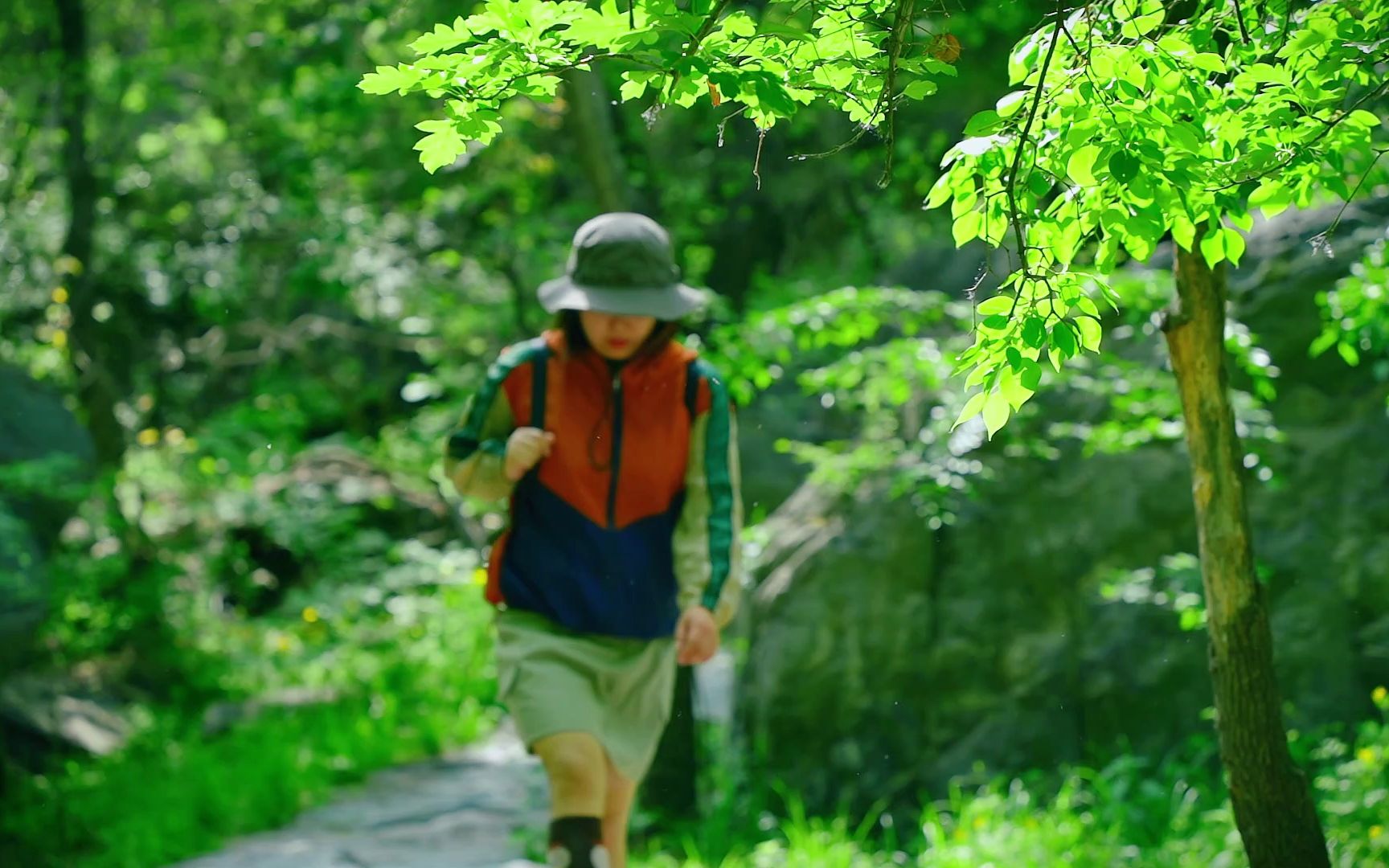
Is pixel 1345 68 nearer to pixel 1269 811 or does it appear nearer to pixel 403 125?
pixel 1269 811

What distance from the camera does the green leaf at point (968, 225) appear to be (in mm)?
2107

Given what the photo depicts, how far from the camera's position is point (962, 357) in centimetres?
201

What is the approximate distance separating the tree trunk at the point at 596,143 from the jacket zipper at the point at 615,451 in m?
2.26

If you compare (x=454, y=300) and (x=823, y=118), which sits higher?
(x=823, y=118)

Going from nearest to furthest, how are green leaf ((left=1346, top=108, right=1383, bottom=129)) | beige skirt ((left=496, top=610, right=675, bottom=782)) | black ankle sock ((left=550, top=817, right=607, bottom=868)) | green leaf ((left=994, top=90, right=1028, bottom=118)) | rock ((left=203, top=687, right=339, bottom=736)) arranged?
1. green leaf ((left=994, top=90, right=1028, bottom=118))
2. green leaf ((left=1346, top=108, right=1383, bottom=129))
3. black ankle sock ((left=550, top=817, right=607, bottom=868))
4. beige skirt ((left=496, top=610, right=675, bottom=782))
5. rock ((left=203, top=687, right=339, bottom=736))

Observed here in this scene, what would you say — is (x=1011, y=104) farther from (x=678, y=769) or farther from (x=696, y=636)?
(x=678, y=769)

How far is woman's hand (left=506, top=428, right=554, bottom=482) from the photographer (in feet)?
11.6

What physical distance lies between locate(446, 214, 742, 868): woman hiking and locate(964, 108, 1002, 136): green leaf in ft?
5.45

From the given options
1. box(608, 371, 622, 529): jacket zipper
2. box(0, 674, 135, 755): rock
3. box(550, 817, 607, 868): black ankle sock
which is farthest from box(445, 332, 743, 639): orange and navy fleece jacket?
box(0, 674, 135, 755): rock

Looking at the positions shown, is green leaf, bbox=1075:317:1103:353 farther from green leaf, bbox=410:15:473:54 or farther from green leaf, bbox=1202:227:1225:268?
green leaf, bbox=410:15:473:54

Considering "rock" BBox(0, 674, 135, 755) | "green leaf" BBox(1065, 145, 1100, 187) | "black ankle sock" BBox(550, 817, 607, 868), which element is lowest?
"rock" BBox(0, 674, 135, 755)

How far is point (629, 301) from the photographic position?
3.64 meters

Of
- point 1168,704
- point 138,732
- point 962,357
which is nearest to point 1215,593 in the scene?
point 962,357

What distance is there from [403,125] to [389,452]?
7.05ft
